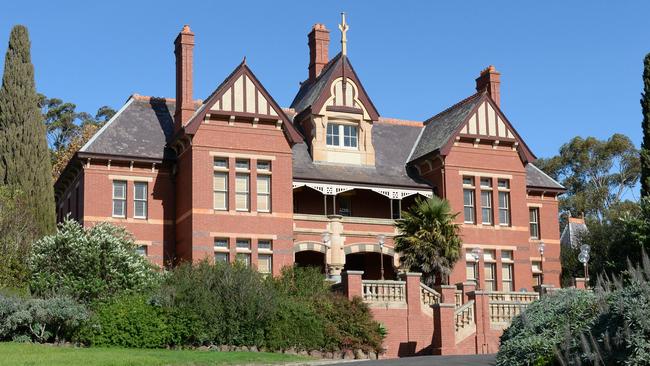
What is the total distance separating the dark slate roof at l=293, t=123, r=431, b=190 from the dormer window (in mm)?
1020

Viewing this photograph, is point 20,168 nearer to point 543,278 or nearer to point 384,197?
point 384,197

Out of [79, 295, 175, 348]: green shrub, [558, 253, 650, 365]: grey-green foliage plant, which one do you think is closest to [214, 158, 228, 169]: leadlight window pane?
[79, 295, 175, 348]: green shrub

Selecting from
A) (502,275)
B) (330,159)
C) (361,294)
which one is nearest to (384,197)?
(330,159)

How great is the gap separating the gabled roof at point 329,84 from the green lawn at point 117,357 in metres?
16.5

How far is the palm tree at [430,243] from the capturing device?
116 ft

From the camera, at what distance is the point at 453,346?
103 feet

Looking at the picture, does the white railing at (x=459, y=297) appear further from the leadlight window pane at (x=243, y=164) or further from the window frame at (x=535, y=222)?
the window frame at (x=535, y=222)

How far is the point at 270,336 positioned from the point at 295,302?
5.61 feet

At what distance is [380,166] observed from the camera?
42469 millimetres

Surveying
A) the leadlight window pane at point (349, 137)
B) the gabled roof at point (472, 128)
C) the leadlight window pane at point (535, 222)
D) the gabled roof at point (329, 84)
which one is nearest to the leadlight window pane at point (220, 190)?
the gabled roof at point (329, 84)

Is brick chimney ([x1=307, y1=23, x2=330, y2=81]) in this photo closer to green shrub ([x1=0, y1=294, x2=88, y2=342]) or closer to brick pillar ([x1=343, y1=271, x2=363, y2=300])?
brick pillar ([x1=343, y1=271, x2=363, y2=300])

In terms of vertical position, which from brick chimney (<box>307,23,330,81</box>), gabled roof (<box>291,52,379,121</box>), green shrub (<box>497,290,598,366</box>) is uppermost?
brick chimney (<box>307,23,330,81</box>)

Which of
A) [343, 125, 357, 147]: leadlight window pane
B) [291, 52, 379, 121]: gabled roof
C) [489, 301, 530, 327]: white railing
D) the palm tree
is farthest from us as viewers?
[343, 125, 357, 147]: leadlight window pane

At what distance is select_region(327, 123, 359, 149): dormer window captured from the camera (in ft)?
137
